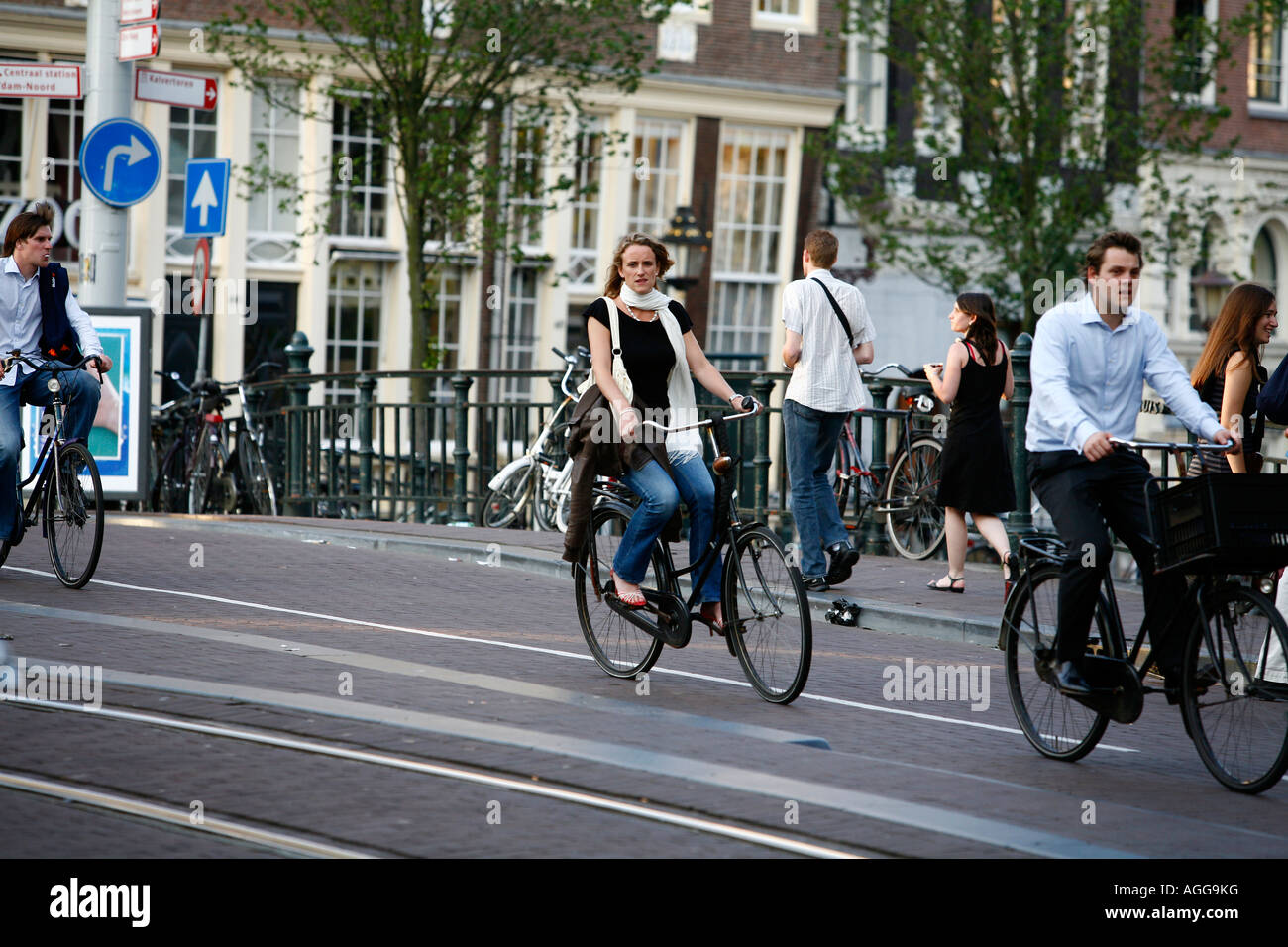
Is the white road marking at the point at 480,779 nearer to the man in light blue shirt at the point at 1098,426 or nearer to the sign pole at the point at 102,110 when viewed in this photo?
the man in light blue shirt at the point at 1098,426

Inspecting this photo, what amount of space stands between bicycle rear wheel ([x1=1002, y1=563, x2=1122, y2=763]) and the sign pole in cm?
861

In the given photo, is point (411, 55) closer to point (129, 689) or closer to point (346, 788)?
point (129, 689)

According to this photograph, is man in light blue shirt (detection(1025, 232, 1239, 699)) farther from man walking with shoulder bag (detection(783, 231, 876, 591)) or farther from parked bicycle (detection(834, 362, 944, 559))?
parked bicycle (detection(834, 362, 944, 559))

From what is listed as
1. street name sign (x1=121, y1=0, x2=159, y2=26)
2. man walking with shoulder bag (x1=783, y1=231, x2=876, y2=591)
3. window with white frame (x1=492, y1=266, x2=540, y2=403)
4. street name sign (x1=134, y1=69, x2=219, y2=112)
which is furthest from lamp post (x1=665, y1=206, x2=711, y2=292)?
man walking with shoulder bag (x1=783, y1=231, x2=876, y2=591)

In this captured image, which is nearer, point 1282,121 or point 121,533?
point 121,533

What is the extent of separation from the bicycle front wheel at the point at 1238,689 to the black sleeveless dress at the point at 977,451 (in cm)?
430

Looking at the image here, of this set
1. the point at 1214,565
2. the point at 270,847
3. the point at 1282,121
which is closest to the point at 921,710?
the point at 1214,565

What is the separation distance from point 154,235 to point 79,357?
12945 mm

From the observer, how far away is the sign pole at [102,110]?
44.6 feet

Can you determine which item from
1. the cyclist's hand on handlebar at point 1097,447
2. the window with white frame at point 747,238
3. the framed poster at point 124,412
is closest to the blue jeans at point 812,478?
the cyclist's hand on handlebar at point 1097,447

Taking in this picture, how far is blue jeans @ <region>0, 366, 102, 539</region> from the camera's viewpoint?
9.52m

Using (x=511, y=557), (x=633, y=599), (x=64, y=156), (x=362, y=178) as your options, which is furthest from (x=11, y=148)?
(x=633, y=599)

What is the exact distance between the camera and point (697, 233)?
851 inches

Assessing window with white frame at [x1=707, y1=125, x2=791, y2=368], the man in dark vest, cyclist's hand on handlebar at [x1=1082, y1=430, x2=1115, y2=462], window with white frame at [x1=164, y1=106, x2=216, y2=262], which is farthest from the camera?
window with white frame at [x1=707, y1=125, x2=791, y2=368]
